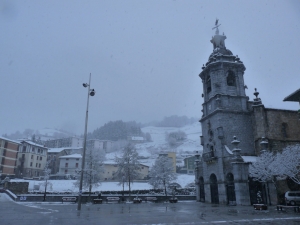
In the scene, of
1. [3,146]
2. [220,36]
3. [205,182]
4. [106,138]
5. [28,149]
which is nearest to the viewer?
[205,182]

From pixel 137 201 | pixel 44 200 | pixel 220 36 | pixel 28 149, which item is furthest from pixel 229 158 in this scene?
pixel 28 149

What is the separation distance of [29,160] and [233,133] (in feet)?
216

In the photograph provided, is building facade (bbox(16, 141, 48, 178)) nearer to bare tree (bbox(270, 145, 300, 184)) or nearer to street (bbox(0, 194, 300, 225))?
street (bbox(0, 194, 300, 225))

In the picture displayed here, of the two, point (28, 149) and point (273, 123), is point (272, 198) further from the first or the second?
point (28, 149)

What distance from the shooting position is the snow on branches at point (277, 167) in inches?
893

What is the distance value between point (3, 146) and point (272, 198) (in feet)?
220

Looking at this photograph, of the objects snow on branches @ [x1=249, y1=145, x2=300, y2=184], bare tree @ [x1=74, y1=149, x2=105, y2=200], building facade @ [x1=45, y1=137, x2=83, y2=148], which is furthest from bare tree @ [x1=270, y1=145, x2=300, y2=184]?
building facade @ [x1=45, y1=137, x2=83, y2=148]

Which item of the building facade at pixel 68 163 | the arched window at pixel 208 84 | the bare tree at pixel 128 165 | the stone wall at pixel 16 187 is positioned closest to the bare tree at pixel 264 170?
the arched window at pixel 208 84

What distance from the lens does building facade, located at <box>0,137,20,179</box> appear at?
6444cm

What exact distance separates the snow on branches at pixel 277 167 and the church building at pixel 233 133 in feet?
6.85

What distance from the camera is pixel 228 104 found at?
3347 centimetres

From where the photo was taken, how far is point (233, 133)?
3225cm

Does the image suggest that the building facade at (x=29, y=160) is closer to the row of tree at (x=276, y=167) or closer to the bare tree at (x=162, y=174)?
the bare tree at (x=162, y=174)

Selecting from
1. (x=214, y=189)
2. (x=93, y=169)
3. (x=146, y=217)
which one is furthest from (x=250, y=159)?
(x=93, y=169)
